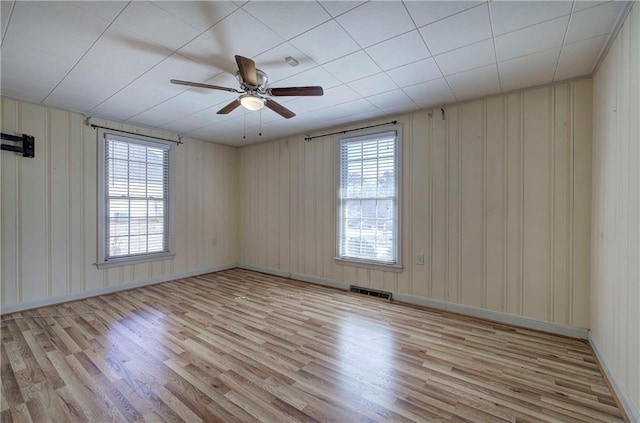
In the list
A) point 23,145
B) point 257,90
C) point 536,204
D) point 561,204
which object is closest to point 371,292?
point 536,204

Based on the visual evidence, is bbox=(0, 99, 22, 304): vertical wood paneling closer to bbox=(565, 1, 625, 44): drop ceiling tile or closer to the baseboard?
the baseboard

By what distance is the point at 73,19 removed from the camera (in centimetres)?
201

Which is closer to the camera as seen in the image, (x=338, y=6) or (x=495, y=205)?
(x=338, y=6)

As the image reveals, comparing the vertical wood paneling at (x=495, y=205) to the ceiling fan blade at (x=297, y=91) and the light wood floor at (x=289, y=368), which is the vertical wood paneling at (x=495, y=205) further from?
the ceiling fan blade at (x=297, y=91)

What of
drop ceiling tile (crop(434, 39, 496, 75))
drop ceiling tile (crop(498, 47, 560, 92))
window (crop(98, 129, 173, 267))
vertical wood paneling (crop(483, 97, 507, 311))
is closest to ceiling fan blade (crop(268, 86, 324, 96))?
drop ceiling tile (crop(434, 39, 496, 75))

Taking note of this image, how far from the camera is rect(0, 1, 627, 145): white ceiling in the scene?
1898mm

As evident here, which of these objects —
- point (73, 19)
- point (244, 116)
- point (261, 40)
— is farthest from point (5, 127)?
point (261, 40)

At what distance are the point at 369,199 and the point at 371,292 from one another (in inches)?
54.4

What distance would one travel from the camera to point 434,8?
6.15 feet

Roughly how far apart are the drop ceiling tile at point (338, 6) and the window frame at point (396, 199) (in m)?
2.22

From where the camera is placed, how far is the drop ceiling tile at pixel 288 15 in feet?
6.06

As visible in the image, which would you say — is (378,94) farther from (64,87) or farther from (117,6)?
(64,87)

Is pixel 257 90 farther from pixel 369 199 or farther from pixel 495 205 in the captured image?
pixel 495 205

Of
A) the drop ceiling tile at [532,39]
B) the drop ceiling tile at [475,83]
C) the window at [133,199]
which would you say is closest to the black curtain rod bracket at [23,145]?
the window at [133,199]
